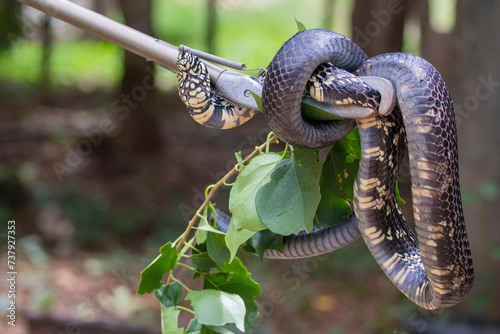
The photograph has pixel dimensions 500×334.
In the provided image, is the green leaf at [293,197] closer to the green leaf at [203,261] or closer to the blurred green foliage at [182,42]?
the green leaf at [203,261]

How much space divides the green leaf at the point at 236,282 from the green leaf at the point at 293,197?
237 mm

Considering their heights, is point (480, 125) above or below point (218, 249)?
below

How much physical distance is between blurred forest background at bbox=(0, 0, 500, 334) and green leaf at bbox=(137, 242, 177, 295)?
92cm

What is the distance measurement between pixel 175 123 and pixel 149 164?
1.24m

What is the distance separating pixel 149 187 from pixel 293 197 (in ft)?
13.1

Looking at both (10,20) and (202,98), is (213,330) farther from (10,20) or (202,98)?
(10,20)

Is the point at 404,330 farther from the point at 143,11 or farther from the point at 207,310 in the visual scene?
the point at 143,11

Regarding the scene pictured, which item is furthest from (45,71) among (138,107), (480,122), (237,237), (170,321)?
(237,237)

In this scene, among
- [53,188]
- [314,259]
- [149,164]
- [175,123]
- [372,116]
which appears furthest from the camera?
[175,123]

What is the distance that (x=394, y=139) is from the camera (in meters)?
0.76

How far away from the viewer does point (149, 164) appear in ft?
16.5

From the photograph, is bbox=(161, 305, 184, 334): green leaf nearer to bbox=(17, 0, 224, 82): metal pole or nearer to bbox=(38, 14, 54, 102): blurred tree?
bbox=(17, 0, 224, 82): metal pole

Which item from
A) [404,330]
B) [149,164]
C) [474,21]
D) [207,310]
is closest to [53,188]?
[149,164]

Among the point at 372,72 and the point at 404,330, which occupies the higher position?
the point at 372,72
